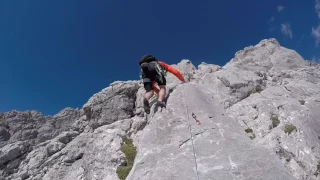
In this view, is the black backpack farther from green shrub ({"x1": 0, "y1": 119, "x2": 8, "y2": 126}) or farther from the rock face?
green shrub ({"x1": 0, "y1": 119, "x2": 8, "y2": 126})

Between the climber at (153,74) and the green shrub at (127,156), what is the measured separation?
2.74 metres

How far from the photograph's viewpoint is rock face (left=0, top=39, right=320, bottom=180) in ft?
42.4

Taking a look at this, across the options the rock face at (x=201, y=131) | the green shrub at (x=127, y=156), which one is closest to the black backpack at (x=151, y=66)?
the rock face at (x=201, y=131)

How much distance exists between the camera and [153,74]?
18.8 m

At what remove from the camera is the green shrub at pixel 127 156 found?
650 inches

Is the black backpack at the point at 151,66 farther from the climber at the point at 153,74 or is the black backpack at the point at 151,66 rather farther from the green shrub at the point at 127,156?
the green shrub at the point at 127,156

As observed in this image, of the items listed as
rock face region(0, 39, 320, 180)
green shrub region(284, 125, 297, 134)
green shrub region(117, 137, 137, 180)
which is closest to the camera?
rock face region(0, 39, 320, 180)

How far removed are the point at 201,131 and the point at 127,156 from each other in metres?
5.59

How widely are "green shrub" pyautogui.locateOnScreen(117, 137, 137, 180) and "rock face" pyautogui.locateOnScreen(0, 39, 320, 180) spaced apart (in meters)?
0.29

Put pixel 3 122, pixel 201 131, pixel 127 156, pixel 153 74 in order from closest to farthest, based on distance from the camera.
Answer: pixel 201 131 → pixel 127 156 → pixel 153 74 → pixel 3 122

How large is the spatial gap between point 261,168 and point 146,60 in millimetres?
10335

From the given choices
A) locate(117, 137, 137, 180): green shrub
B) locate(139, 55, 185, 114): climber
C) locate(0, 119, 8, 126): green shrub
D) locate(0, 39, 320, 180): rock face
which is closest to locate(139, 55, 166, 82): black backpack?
locate(139, 55, 185, 114): climber

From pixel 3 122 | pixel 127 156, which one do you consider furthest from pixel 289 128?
pixel 3 122

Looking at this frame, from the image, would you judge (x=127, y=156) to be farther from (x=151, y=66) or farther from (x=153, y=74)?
(x=151, y=66)
